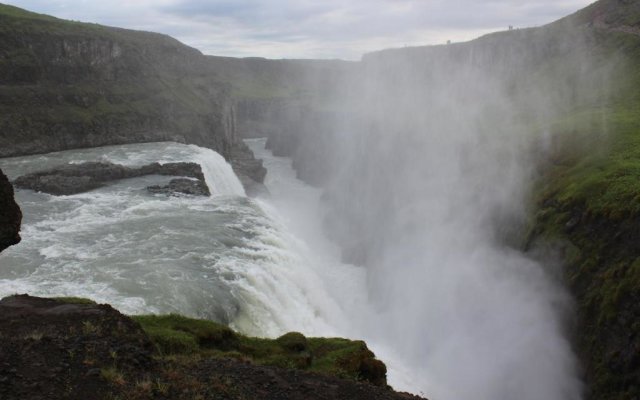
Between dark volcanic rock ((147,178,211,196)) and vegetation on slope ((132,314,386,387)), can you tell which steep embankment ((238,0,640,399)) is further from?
dark volcanic rock ((147,178,211,196))

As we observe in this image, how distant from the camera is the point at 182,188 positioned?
158 ft

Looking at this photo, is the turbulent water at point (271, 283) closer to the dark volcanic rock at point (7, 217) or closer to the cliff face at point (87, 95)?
the dark volcanic rock at point (7, 217)

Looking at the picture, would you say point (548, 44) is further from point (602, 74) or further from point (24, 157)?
point (24, 157)

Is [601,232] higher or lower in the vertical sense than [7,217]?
lower

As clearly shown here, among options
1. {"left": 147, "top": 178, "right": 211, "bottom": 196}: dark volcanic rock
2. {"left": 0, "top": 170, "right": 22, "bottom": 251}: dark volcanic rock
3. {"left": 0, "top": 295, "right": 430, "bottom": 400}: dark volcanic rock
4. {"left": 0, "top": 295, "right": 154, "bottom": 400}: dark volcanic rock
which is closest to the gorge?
{"left": 147, "top": 178, "right": 211, "bottom": 196}: dark volcanic rock

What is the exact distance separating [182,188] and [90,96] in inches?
1777

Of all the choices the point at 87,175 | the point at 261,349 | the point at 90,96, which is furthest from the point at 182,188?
the point at 90,96

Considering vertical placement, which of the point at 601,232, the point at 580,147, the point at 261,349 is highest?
the point at 580,147

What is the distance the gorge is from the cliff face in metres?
0.35

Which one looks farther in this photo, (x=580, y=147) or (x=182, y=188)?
(x=182, y=188)

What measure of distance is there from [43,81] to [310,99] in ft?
264

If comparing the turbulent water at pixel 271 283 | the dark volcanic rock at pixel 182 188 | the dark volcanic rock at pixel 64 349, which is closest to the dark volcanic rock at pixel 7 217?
the dark volcanic rock at pixel 64 349

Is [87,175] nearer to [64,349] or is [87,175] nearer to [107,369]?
[64,349]

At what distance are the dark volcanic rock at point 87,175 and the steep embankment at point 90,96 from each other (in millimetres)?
20024
